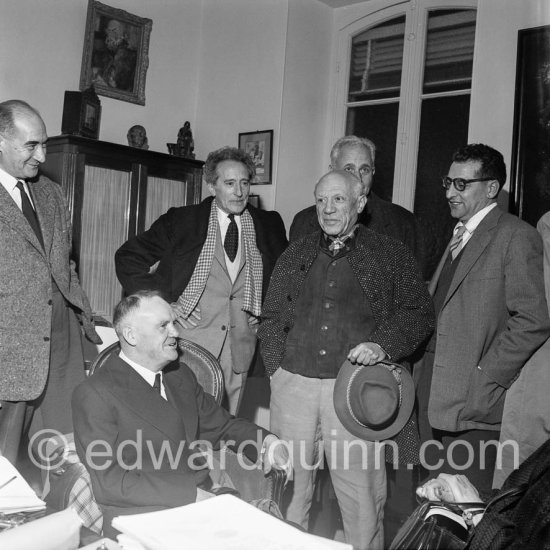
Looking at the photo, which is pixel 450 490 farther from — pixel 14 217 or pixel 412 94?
pixel 412 94

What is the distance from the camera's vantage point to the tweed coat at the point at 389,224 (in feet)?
11.0

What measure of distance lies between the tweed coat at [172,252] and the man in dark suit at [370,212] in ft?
0.72

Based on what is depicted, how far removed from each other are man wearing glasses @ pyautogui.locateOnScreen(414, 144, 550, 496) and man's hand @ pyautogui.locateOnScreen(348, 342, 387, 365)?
0.29 meters

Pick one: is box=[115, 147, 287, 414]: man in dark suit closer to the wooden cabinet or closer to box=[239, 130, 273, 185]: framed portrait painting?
the wooden cabinet

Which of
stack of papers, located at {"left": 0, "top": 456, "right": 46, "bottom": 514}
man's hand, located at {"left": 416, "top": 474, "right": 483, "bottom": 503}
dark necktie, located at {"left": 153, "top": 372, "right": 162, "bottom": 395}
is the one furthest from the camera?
dark necktie, located at {"left": 153, "top": 372, "right": 162, "bottom": 395}

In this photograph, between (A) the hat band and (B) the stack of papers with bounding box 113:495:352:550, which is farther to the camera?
(A) the hat band

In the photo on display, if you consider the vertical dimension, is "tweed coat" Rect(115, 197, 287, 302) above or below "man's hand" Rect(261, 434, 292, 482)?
above

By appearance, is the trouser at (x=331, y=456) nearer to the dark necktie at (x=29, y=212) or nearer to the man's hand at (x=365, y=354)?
the man's hand at (x=365, y=354)

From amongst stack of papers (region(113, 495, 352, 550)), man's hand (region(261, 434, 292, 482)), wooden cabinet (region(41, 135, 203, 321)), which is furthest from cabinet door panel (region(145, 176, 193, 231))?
stack of papers (region(113, 495, 352, 550))

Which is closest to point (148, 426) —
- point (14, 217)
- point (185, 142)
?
point (14, 217)

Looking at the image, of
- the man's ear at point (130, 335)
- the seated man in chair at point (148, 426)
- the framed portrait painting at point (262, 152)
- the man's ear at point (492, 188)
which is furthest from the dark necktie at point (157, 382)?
the framed portrait painting at point (262, 152)

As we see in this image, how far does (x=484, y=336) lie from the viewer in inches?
107

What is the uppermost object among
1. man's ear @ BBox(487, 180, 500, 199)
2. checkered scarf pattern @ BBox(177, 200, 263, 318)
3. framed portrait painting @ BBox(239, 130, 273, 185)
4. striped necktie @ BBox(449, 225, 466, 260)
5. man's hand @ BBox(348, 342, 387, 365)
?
framed portrait painting @ BBox(239, 130, 273, 185)

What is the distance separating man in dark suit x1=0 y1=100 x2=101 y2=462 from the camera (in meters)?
2.66
